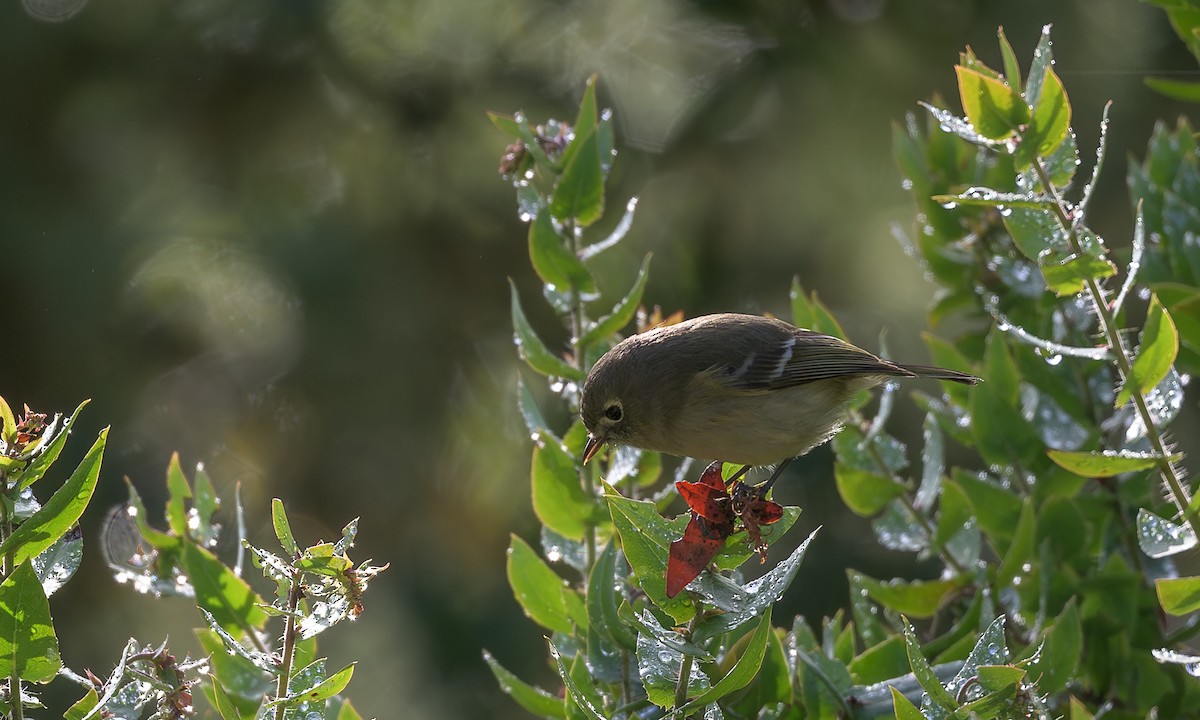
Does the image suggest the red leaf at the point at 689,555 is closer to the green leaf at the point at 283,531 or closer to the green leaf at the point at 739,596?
the green leaf at the point at 739,596

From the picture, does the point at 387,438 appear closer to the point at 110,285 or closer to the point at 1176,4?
the point at 110,285

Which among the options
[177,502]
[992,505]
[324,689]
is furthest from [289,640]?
[992,505]

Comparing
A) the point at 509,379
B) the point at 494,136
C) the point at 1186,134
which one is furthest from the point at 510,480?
the point at 1186,134

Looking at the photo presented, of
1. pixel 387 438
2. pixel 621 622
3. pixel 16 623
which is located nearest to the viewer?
pixel 16 623

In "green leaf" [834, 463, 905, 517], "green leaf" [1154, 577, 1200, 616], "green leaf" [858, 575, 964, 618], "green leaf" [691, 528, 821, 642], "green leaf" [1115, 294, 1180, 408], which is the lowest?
"green leaf" [858, 575, 964, 618]

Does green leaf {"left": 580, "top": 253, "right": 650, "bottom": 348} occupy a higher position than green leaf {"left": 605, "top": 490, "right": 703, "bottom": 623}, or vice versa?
green leaf {"left": 605, "top": 490, "right": 703, "bottom": 623}

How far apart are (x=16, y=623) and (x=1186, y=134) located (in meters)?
1.63

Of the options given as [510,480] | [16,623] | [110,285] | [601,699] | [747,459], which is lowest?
[510,480]

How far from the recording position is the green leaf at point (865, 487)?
1592 mm

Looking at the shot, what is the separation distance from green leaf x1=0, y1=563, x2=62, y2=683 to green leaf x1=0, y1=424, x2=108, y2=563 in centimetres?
2

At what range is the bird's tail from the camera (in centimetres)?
170

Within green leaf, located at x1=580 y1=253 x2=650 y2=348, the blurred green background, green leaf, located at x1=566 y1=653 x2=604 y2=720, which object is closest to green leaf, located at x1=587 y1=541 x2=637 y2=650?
green leaf, located at x1=566 y1=653 x2=604 y2=720

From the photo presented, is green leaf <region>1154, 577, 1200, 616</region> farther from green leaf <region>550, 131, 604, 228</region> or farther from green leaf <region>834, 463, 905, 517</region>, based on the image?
green leaf <region>550, 131, 604, 228</region>

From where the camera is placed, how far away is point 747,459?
193 cm
